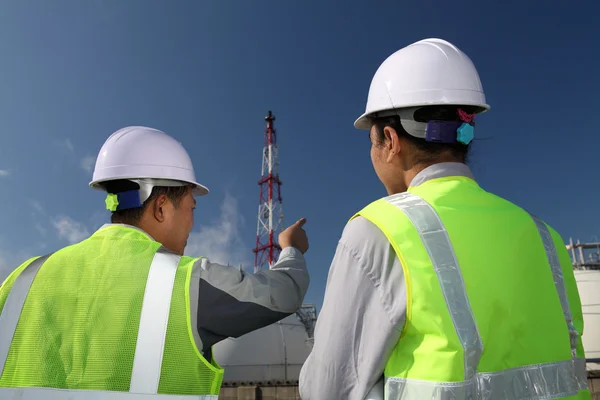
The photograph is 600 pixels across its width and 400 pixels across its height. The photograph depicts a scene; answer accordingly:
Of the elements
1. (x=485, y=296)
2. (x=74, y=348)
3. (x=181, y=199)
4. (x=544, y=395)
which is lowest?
(x=544, y=395)

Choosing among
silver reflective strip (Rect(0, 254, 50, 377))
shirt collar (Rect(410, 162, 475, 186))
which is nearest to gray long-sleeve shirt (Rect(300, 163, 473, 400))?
shirt collar (Rect(410, 162, 475, 186))

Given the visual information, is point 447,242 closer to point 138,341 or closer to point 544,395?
point 544,395

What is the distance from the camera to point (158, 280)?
85.7 inches

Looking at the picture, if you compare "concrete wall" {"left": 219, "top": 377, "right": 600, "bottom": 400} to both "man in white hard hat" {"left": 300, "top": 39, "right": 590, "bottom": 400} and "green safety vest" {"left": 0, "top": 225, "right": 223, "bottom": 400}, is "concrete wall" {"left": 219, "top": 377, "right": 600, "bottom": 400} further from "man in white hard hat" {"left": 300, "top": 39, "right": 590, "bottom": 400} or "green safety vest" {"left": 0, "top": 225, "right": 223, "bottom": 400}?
"man in white hard hat" {"left": 300, "top": 39, "right": 590, "bottom": 400}

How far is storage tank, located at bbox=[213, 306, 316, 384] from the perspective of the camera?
22.5 m

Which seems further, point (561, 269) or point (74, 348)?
point (74, 348)

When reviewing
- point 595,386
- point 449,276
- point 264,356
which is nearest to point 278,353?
point 264,356

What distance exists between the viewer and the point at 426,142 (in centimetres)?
211

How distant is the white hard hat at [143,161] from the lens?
290cm

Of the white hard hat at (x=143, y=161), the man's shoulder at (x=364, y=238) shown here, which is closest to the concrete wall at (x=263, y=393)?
the white hard hat at (x=143, y=161)

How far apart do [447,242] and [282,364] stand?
75.6 ft

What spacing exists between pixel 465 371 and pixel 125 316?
4.60ft

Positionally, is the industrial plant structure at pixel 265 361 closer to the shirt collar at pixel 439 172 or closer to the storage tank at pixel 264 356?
the storage tank at pixel 264 356

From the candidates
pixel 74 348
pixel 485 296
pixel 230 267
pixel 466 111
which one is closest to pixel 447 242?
pixel 485 296
